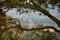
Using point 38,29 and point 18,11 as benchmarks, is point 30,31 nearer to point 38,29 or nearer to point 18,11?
point 38,29

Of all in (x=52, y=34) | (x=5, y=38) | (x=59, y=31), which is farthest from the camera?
(x=59, y=31)

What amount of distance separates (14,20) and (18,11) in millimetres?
323

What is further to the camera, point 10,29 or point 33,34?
point 33,34

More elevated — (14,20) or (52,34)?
(14,20)

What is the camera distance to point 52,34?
357cm

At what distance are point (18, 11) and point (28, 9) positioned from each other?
267 mm

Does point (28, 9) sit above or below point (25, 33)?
above

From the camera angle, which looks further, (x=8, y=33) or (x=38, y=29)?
(x=38, y=29)

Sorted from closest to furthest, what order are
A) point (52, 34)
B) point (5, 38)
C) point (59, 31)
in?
point (5, 38), point (52, 34), point (59, 31)

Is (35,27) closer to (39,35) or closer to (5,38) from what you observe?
(39,35)

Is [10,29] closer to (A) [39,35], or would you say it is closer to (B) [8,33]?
(B) [8,33]

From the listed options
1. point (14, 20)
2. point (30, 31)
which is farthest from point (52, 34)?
point (14, 20)

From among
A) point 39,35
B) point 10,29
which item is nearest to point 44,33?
point 39,35

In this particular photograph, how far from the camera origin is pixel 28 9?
13.0 feet
